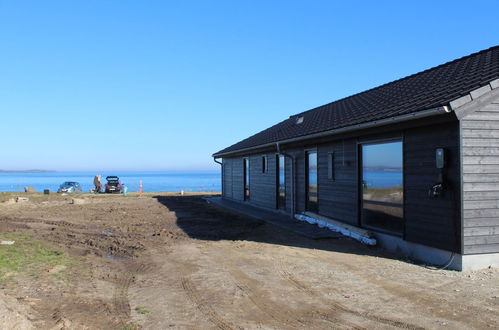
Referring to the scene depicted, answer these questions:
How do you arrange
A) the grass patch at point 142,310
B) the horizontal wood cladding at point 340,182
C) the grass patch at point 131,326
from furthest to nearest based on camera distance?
1. the horizontal wood cladding at point 340,182
2. the grass patch at point 142,310
3. the grass patch at point 131,326

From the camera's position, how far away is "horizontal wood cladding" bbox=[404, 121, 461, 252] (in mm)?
7352

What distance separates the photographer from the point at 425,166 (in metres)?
8.10

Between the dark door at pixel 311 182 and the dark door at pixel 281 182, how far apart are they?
6.30 ft

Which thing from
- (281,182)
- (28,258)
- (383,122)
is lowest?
(28,258)

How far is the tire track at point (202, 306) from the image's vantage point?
4.81 metres

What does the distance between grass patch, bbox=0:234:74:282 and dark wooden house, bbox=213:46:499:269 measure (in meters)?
6.46

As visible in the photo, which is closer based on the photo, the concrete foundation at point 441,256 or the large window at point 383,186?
the concrete foundation at point 441,256

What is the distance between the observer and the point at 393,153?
9.21 metres

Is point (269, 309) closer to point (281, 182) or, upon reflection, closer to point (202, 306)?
point (202, 306)

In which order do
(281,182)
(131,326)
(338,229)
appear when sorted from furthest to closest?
1. (281,182)
2. (338,229)
3. (131,326)

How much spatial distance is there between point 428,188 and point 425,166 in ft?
1.36

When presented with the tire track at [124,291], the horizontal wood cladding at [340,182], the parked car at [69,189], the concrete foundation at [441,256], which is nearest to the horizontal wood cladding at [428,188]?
the concrete foundation at [441,256]

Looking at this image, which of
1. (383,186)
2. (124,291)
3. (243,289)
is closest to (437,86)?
(383,186)

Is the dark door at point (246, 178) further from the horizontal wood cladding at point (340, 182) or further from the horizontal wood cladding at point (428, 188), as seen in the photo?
the horizontal wood cladding at point (428, 188)
